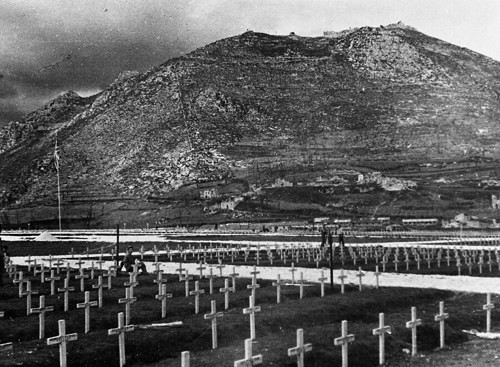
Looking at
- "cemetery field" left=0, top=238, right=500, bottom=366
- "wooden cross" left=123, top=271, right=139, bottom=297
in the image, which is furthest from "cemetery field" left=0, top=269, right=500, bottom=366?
"wooden cross" left=123, top=271, right=139, bottom=297

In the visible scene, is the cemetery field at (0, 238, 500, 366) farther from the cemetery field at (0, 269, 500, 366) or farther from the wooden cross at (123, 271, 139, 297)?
the wooden cross at (123, 271, 139, 297)

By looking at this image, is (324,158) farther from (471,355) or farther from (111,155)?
(471,355)

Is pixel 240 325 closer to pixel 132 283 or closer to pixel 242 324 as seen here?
pixel 242 324

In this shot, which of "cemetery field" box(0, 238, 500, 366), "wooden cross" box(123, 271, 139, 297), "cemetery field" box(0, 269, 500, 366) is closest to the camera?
"cemetery field" box(0, 238, 500, 366)

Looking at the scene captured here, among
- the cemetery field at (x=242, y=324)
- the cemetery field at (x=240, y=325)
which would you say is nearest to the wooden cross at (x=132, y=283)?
the cemetery field at (x=242, y=324)

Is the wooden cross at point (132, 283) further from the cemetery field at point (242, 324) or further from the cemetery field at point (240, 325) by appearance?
the cemetery field at point (240, 325)

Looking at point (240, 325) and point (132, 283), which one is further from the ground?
point (132, 283)

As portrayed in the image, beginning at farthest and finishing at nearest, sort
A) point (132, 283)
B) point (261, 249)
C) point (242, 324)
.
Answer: point (261, 249) < point (132, 283) < point (242, 324)

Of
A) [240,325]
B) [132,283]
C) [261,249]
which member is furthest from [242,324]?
[261,249]

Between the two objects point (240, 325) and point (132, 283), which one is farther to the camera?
point (132, 283)

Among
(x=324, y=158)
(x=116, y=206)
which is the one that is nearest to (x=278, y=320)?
(x=116, y=206)

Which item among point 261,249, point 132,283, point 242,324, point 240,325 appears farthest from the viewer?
point 261,249
